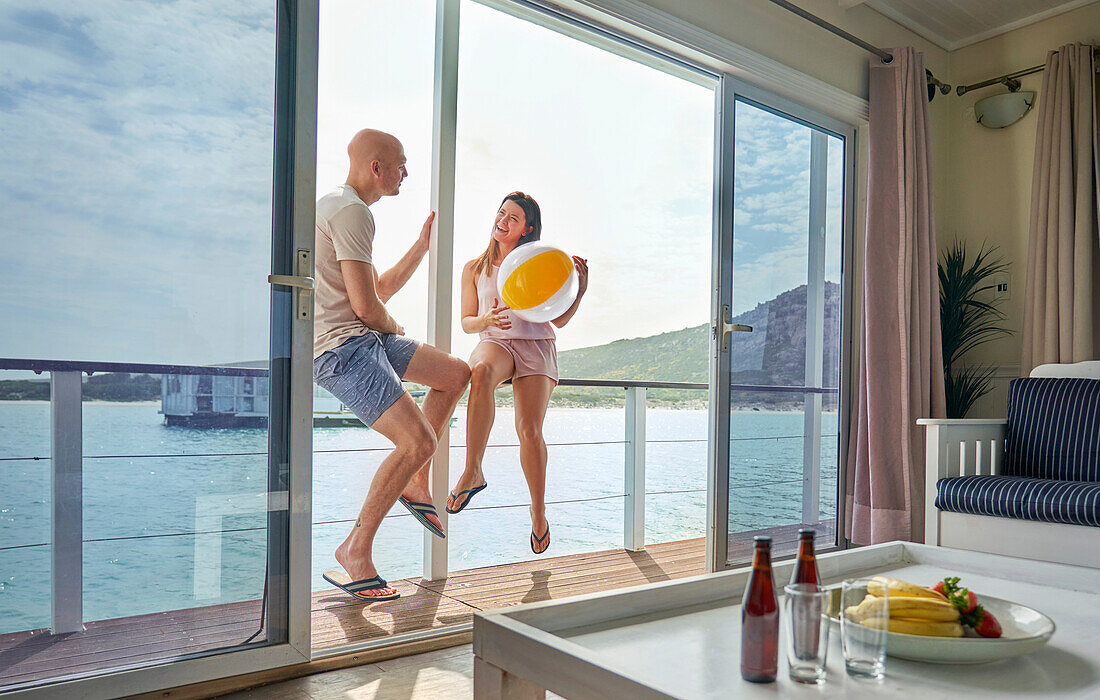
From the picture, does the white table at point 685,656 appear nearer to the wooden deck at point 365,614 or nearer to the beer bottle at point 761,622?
the beer bottle at point 761,622

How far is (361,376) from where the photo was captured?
2689 mm

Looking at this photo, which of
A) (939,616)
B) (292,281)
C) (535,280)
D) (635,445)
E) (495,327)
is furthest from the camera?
(635,445)

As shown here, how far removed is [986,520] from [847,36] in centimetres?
214

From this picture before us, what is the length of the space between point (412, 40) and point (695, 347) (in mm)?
4006

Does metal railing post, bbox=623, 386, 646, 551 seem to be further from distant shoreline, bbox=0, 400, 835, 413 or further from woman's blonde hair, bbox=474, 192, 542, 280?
woman's blonde hair, bbox=474, 192, 542, 280

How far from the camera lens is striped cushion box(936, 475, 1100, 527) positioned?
7.65ft

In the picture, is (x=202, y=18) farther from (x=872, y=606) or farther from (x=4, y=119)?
(x=872, y=606)

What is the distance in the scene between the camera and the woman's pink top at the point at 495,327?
336cm

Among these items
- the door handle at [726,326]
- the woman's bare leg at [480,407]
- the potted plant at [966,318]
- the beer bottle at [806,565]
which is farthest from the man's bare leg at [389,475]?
the potted plant at [966,318]

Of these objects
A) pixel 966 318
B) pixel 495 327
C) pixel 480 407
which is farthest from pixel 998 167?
pixel 480 407

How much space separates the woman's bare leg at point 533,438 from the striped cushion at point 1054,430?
1815 millimetres

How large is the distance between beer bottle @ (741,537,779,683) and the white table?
0.02m

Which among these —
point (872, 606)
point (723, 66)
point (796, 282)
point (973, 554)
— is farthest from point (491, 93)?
point (872, 606)

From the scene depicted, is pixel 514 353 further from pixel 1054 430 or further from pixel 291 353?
pixel 1054 430
